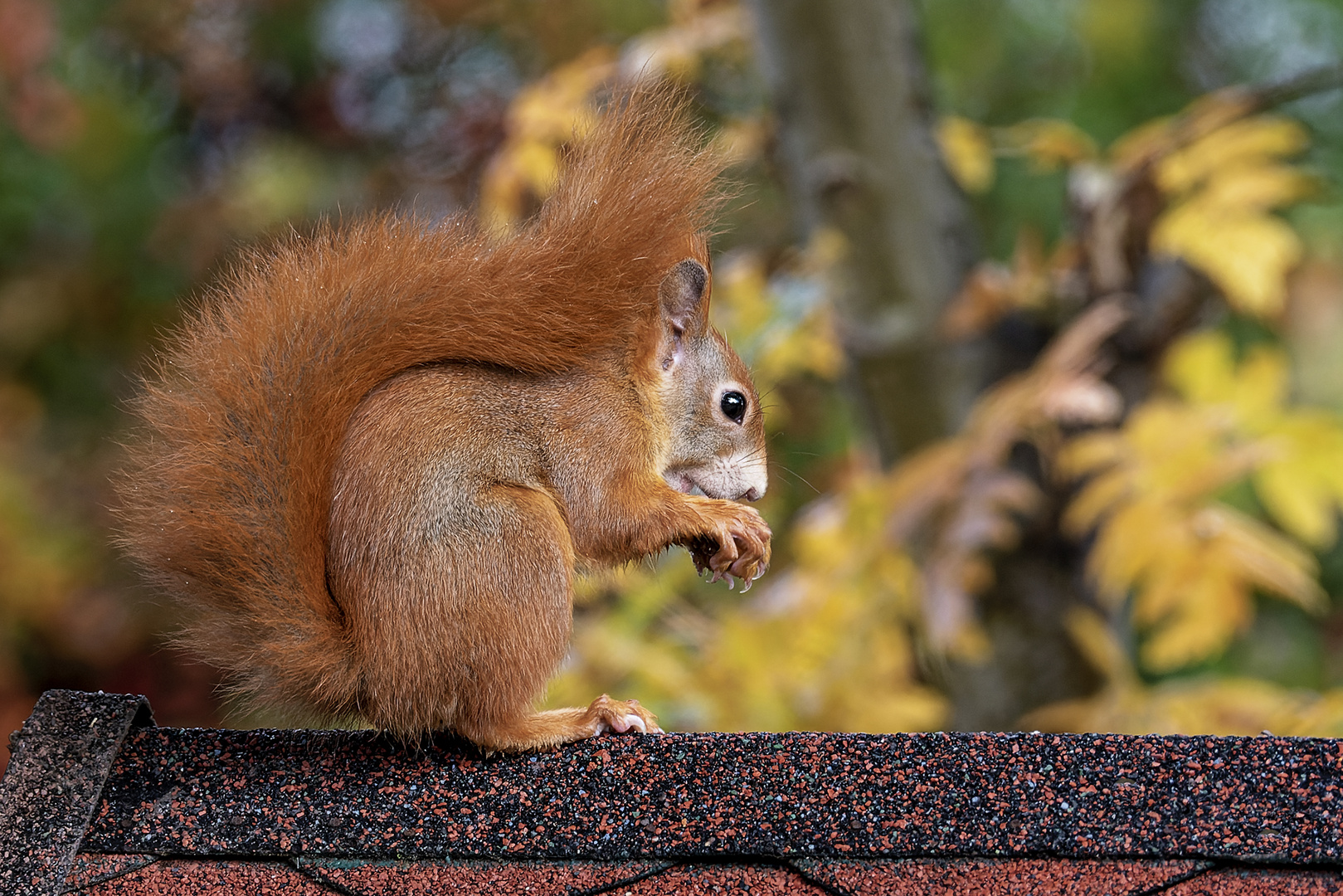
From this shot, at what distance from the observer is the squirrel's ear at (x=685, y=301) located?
4.71ft

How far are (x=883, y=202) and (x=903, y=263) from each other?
142 millimetres

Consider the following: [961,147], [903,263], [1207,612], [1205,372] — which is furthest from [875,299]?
[1207,612]

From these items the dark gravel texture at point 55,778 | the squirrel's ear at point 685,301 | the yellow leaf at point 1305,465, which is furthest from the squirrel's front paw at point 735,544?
the yellow leaf at point 1305,465

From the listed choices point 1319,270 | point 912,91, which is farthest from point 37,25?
point 1319,270

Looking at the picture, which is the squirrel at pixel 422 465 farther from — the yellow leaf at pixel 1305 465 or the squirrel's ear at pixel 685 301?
the yellow leaf at pixel 1305 465

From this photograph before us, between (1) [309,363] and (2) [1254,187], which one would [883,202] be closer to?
(2) [1254,187]

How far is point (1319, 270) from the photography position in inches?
171

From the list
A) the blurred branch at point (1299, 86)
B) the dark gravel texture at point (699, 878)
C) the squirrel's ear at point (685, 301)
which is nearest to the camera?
the dark gravel texture at point (699, 878)

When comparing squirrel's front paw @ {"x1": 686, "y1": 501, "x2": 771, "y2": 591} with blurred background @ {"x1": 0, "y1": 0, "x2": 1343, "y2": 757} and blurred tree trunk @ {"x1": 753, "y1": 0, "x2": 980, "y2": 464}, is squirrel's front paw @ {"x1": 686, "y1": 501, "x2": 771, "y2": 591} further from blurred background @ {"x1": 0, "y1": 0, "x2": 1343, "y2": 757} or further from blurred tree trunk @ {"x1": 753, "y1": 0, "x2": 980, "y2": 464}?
blurred tree trunk @ {"x1": 753, "y1": 0, "x2": 980, "y2": 464}

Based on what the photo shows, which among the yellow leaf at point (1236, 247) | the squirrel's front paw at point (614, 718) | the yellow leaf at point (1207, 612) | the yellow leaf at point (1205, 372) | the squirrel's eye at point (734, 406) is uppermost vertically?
the squirrel's eye at point (734, 406)

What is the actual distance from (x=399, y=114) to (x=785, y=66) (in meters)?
1.71

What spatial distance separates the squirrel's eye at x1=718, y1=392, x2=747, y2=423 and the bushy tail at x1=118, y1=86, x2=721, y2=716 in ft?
0.65

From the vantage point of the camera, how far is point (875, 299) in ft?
9.93

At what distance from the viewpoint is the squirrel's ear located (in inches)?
56.5
